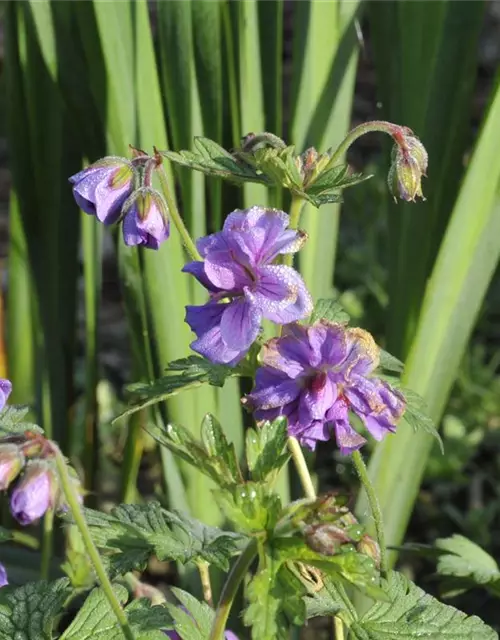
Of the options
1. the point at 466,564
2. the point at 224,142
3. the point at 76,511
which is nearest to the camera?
the point at 76,511

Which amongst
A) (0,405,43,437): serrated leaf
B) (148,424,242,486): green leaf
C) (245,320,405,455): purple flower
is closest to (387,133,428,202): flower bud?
(245,320,405,455): purple flower

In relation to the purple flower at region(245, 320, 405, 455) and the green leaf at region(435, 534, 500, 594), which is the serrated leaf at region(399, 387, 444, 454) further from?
the green leaf at region(435, 534, 500, 594)

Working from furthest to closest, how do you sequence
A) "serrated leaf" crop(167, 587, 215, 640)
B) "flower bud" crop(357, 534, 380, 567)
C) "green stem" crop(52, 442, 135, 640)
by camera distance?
1. "flower bud" crop(357, 534, 380, 567)
2. "serrated leaf" crop(167, 587, 215, 640)
3. "green stem" crop(52, 442, 135, 640)

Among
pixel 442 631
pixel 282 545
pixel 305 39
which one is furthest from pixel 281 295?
pixel 305 39

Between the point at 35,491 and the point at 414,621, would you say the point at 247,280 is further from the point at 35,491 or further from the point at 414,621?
the point at 414,621

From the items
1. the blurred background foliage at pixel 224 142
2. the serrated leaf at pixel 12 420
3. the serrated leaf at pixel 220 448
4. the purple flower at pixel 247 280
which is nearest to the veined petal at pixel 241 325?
the purple flower at pixel 247 280

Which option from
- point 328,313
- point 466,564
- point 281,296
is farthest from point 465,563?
point 281,296

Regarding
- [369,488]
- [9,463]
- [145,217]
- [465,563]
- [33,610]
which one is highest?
[145,217]
